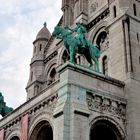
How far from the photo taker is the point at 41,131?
2883 cm

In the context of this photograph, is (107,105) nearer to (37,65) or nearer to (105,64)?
(105,64)

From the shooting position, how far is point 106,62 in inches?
1323

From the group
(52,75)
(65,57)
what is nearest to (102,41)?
(65,57)

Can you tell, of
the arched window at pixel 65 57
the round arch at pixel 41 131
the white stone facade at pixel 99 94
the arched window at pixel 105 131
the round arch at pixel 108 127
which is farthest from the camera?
the arched window at pixel 65 57

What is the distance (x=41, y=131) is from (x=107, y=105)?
580cm

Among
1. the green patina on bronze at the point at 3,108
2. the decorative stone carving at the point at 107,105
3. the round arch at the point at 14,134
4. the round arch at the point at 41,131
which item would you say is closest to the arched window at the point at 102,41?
the decorative stone carving at the point at 107,105

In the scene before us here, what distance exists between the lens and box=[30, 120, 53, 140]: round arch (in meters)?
28.1

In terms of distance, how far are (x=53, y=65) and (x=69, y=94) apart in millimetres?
17460

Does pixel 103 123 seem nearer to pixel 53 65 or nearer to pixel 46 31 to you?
pixel 53 65

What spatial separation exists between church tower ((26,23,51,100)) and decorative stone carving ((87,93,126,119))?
1590cm

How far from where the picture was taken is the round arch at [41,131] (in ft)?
92.2

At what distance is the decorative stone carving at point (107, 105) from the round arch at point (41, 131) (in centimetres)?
435

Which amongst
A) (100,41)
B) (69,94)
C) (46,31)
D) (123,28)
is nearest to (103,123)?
(69,94)

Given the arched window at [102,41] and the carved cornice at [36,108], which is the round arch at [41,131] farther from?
the arched window at [102,41]
